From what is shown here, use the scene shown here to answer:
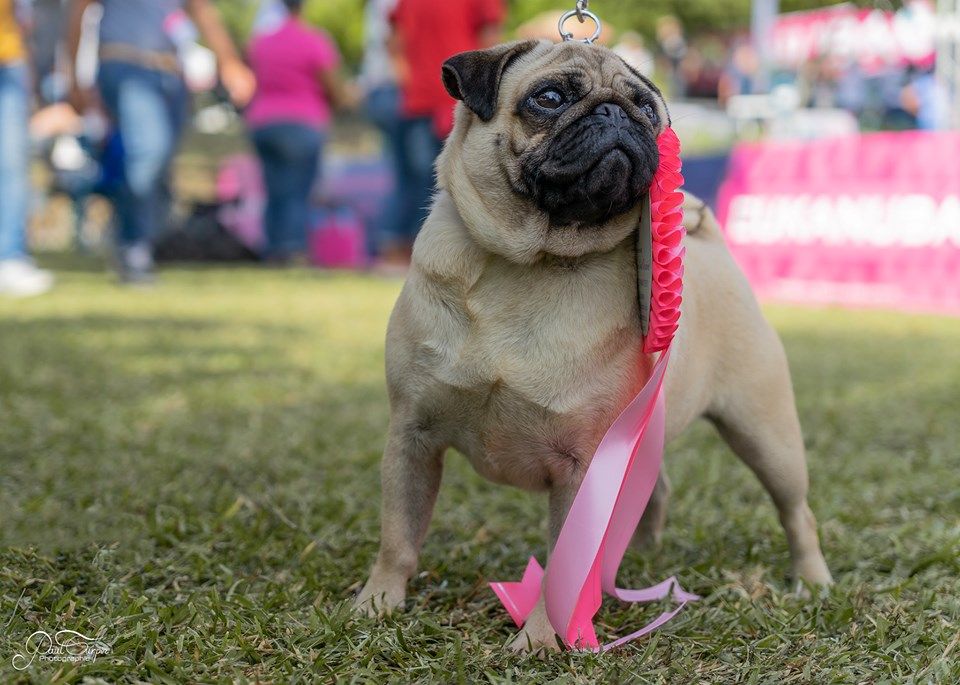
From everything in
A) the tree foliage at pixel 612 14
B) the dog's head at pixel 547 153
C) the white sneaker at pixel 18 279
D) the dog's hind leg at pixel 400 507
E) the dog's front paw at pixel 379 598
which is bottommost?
the white sneaker at pixel 18 279

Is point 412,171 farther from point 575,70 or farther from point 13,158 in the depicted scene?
point 575,70

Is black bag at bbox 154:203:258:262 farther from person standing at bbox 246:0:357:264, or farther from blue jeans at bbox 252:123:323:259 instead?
person standing at bbox 246:0:357:264

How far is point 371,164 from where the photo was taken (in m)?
16.4

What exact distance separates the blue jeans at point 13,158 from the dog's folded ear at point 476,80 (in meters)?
6.05

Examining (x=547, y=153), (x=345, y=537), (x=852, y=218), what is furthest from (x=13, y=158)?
(x=852, y=218)

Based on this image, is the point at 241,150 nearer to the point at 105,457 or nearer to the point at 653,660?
the point at 105,457

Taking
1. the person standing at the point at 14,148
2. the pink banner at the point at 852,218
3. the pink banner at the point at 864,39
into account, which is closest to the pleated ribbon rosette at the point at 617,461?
the person standing at the point at 14,148

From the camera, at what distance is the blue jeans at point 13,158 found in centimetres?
750

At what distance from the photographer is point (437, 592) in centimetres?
266

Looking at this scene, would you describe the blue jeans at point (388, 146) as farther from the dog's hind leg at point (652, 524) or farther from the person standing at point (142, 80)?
the dog's hind leg at point (652, 524)

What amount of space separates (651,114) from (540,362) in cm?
68

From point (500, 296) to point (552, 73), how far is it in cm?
52

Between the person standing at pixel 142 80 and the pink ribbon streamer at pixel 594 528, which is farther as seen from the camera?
the person standing at pixel 142 80

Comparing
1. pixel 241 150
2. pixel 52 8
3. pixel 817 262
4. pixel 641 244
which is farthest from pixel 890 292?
pixel 241 150
